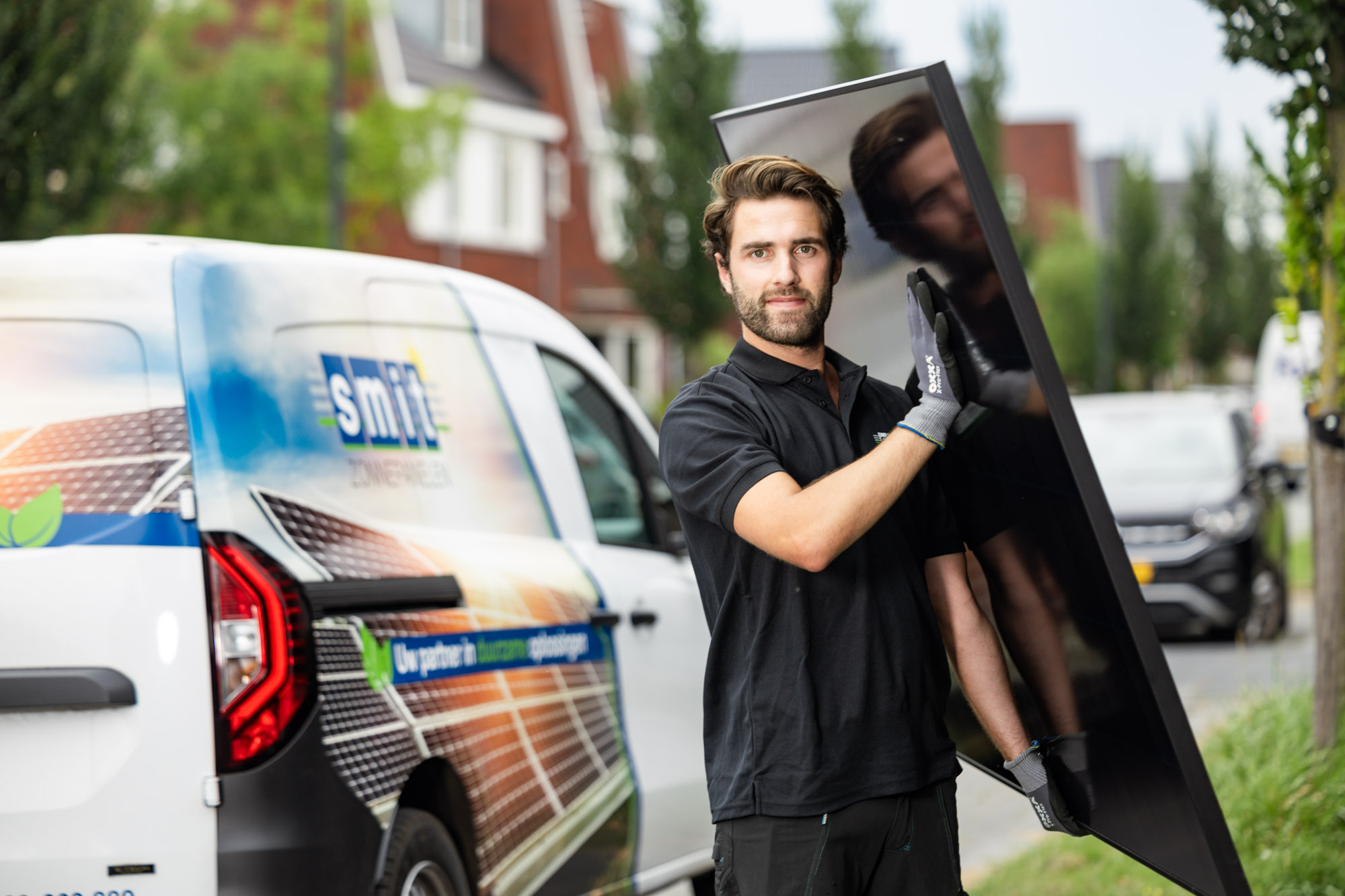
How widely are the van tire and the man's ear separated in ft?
5.35

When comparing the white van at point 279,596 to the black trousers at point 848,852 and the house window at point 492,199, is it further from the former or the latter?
the house window at point 492,199

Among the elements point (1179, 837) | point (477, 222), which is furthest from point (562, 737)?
point (477, 222)

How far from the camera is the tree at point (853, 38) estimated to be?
101 feet

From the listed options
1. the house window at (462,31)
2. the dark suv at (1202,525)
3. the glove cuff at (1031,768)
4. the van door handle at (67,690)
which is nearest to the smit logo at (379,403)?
the van door handle at (67,690)

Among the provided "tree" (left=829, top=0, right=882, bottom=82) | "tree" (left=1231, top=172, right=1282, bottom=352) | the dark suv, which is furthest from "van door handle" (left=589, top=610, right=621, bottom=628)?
"tree" (left=1231, top=172, right=1282, bottom=352)

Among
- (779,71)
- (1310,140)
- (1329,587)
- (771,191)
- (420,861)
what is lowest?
(420,861)

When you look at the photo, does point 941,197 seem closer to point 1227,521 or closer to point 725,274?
point 725,274

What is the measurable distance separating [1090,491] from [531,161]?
33998 millimetres

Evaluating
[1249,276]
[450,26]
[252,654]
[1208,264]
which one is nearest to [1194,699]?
[252,654]

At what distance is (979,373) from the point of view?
2916mm

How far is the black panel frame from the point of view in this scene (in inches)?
106

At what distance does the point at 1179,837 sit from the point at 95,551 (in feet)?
7.38

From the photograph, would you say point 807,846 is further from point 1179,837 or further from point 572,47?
point 572,47

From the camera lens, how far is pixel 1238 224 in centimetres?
5278
